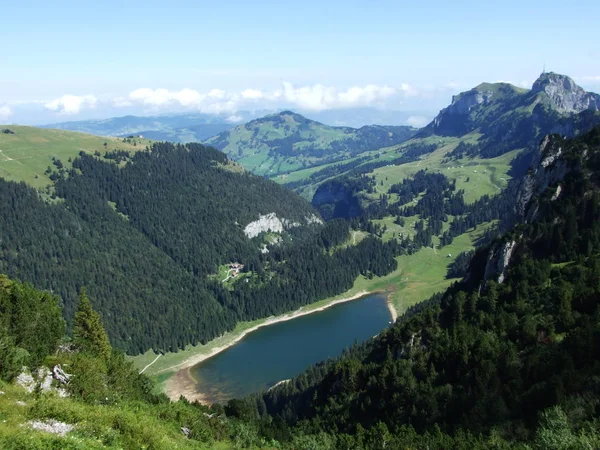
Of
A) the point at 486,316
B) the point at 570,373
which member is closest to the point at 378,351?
the point at 486,316

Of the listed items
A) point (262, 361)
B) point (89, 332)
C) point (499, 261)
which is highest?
point (89, 332)

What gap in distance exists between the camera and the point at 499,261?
116 meters

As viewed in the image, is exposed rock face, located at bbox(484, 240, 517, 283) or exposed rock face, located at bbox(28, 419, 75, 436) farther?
exposed rock face, located at bbox(484, 240, 517, 283)

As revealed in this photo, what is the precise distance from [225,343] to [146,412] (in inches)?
5758

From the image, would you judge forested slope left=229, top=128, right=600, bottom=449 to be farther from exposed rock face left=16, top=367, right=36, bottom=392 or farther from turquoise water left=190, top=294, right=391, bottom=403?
exposed rock face left=16, top=367, right=36, bottom=392

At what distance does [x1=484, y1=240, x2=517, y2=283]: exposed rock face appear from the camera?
11371cm

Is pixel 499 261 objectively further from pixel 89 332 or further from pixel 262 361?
pixel 262 361

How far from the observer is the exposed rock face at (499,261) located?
114 meters

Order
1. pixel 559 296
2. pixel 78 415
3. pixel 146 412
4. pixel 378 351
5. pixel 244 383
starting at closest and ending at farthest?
pixel 78 415 → pixel 146 412 → pixel 559 296 → pixel 378 351 → pixel 244 383

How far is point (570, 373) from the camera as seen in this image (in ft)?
189

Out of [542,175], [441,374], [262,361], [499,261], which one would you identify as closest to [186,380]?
[262,361]

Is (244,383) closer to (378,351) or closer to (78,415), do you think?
(378,351)

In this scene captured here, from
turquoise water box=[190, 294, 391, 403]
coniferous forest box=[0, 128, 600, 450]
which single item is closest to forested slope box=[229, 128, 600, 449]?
coniferous forest box=[0, 128, 600, 450]

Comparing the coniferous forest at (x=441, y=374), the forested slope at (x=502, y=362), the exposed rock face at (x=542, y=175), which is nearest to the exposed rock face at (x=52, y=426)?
the coniferous forest at (x=441, y=374)
